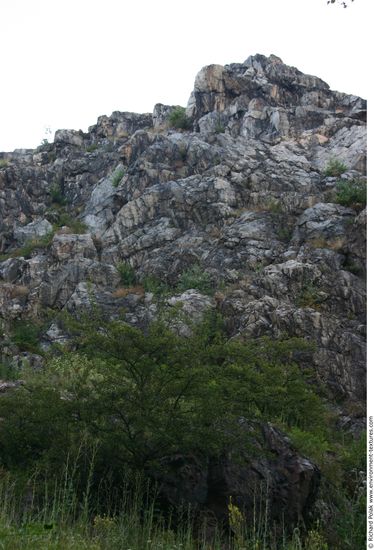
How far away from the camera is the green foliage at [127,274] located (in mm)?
30172

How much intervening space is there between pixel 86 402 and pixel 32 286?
21909 millimetres

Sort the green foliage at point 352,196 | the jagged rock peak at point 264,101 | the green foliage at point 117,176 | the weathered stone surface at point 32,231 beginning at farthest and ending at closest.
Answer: the jagged rock peak at point 264,101 → the green foliage at point 117,176 → the weathered stone surface at point 32,231 → the green foliage at point 352,196

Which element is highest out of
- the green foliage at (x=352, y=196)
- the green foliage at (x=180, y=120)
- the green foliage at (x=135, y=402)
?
the green foliage at (x=180, y=120)

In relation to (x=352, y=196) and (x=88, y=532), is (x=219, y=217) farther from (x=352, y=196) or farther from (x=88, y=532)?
(x=88, y=532)

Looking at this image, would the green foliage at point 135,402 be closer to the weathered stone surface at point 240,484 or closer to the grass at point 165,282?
the weathered stone surface at point 240,484

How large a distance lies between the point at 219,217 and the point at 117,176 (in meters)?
9.00

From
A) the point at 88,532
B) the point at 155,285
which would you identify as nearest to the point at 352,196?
the point at 155,285

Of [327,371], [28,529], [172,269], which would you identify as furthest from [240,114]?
[28,529]

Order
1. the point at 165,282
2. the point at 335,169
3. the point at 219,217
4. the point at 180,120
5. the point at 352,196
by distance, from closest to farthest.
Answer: the point at 165,282
the point at 352,196
the point at 219,217
the point at 335,169
the point at 180,120

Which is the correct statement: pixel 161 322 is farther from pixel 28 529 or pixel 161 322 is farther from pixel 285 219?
pixel 285 219

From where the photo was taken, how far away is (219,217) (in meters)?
32.1

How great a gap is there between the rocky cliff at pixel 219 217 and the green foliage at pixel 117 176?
0.14 m

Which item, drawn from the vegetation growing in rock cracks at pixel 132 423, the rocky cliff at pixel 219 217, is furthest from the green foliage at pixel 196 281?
the vegetation growing in rock cracks at pixel 132 423

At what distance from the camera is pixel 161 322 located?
1086 centimetres
